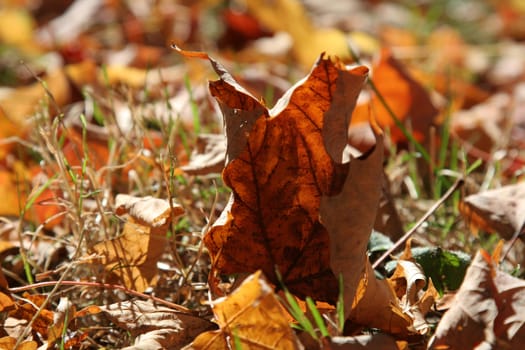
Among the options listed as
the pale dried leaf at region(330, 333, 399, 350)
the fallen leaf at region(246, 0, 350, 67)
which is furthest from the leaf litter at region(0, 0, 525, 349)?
the fallen leaf at region(246, 0, 350, 67)

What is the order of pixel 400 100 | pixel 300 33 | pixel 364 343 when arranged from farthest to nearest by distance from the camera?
pixel 300 33, pixel 400 100, pixel 364 343

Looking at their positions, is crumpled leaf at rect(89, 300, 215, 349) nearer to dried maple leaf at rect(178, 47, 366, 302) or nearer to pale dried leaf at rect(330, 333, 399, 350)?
dried maple leaf at rect(178, 47, 366, 302)

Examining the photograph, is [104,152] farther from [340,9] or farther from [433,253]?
[340,9]

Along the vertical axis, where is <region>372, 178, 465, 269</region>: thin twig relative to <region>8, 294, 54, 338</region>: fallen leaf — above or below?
above

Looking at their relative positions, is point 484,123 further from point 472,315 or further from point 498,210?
point 472,315

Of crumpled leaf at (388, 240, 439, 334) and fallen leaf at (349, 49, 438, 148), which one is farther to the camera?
fallen leaf at (349, 49, 438, 148)

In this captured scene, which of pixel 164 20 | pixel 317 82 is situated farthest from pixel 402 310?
pixel 164 20

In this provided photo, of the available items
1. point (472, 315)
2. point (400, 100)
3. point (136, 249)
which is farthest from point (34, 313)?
point (400, 100)
